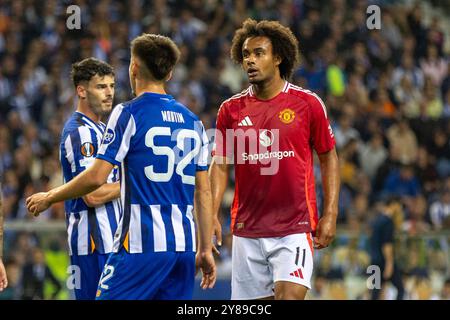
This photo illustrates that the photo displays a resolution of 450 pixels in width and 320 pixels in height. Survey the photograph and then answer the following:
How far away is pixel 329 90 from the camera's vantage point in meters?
19.1

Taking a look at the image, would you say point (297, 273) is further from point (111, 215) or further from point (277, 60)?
point (277, 60)

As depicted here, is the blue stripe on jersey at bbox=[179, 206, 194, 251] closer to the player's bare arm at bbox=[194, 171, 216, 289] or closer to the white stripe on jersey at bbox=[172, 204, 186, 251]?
the white stripe on jersey at bbox=[172, 204, 186, 251]

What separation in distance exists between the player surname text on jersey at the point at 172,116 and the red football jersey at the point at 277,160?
133cm

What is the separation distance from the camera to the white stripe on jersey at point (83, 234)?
875 centimetres

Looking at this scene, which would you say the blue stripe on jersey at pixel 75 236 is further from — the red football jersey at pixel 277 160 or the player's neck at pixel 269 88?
the player's neck at pixel 269 88

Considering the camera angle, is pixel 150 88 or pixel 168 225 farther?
pixel 150 88

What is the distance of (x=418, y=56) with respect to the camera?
811 inches

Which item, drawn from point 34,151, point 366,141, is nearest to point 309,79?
point 366,141

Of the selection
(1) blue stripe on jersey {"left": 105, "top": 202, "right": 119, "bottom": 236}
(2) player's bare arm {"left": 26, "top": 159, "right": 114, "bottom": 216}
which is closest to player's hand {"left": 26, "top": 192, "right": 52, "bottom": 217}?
(2) player's bare arm {"left": 26, "top": 159, "right": 114, "bottom": 216}

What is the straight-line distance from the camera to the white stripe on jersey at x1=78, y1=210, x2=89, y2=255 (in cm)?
875

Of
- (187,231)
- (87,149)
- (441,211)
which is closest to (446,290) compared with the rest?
(441,211)

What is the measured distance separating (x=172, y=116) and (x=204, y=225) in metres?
0.80

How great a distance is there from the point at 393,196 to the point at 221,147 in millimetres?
7173

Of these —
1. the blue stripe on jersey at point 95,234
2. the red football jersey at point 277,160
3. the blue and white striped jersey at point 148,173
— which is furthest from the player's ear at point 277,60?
the blue stripe on jersey at point 95,234
